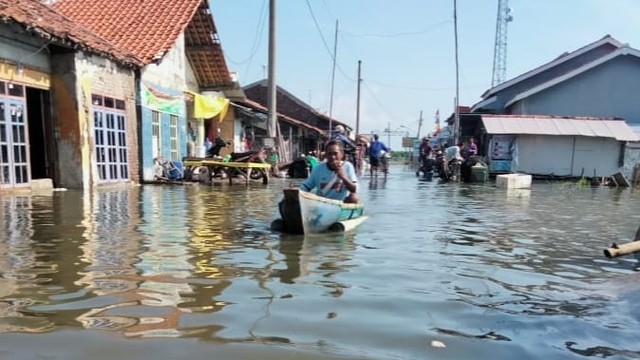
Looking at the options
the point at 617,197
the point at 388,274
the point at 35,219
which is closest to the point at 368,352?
the point at 388,274

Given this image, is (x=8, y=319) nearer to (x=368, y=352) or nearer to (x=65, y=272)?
(x=65, y=272)

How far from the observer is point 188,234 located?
24.4 ft

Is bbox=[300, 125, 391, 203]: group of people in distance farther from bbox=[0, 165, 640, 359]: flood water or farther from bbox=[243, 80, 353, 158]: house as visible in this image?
bbox=[243, 80, 353, 158]: house

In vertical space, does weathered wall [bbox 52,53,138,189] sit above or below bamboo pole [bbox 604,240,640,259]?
above

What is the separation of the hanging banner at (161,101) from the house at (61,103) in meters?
0.80

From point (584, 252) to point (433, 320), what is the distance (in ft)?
13.3

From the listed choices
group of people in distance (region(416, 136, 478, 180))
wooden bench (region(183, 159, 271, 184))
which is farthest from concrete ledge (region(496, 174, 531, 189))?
wooden bench (region(183, 159, 271, 184))

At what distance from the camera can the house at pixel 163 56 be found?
674 inches

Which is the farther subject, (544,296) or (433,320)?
(544,296)

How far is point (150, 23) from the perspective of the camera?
728 inches

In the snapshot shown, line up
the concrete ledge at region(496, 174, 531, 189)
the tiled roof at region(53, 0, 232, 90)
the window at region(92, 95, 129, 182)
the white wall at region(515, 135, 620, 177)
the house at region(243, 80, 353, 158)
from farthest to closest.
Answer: the house at region(243, 80, 353, 158) < the white wall at region(515, 135, 620, 177) < the concrete ledge at region(496, 174, 531, 189) < the tiled roof at region(53, 0, 232, 90) < the window at region(92, 95, 129, 182)

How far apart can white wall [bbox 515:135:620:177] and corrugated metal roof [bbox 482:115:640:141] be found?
0.52 m

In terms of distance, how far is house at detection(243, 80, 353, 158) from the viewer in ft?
135

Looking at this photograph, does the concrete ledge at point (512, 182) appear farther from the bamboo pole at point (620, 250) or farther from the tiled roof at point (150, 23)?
the bamboo pole at point (620, 250)
